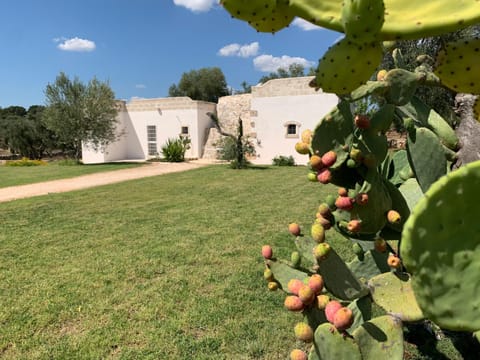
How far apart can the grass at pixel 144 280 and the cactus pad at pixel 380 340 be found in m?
1.60

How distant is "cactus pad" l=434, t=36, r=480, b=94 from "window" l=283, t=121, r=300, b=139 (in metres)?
15.2

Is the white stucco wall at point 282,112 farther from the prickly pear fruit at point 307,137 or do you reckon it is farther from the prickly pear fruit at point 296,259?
the prickly pear fruit at point 307,137

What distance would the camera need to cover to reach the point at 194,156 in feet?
64.1

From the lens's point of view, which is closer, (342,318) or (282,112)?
(342,318)

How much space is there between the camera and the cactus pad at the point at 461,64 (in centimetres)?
90

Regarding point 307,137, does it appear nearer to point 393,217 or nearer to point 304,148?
point 304,148

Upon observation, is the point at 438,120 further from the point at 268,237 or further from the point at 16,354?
the point at 268,237

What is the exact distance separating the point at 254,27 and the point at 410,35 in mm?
330

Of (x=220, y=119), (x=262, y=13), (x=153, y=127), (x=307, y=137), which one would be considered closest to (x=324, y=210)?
(x=307, y=137)

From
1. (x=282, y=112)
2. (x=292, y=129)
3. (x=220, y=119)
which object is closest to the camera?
(x=282, y=112)

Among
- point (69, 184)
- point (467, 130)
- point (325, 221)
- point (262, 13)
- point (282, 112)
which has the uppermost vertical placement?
point (282, 112)

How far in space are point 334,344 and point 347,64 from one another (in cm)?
71

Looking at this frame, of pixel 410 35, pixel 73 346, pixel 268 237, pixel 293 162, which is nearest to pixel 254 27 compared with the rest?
pixel 410 35

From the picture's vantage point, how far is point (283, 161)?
15.9 metres
